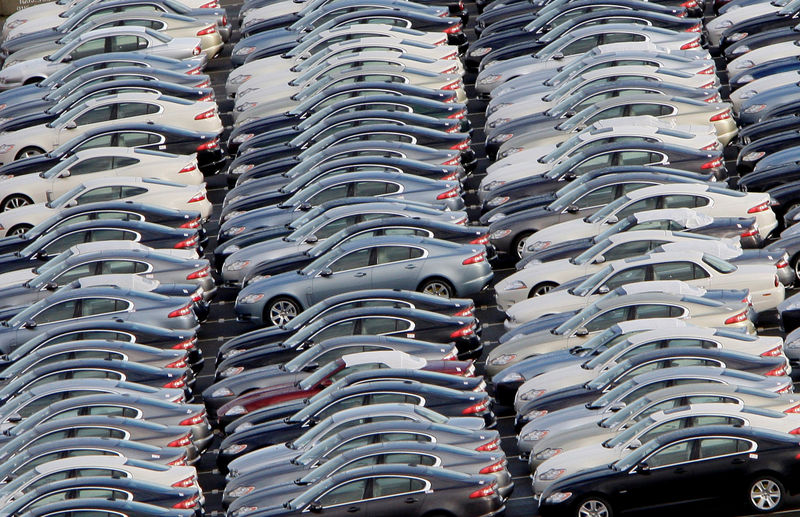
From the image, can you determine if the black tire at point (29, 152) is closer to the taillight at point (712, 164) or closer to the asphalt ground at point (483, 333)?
Answer: the asphalt ground at point (483, 333)

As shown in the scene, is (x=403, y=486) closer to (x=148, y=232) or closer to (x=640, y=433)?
(x=640, y=433)

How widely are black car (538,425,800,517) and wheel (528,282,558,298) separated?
654 centimetres

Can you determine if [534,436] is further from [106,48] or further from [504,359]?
[106,48]

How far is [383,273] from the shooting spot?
3888 centimetres

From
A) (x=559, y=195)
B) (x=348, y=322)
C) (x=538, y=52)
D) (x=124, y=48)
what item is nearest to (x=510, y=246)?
(x=559, y=195)

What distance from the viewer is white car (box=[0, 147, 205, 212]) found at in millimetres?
43125

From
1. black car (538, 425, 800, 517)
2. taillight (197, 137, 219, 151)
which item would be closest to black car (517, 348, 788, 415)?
black car (538, 425, 800, 517)

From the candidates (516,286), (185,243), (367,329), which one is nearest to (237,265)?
(185,243)

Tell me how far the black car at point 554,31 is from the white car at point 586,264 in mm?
8941

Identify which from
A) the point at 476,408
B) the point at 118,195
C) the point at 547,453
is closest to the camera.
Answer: the point at 547,453

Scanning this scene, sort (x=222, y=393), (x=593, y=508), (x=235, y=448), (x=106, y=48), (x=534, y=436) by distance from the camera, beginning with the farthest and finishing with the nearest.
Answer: (x=106, y=48) < (x=222, y=393) < (x=235, y=448) < (x=534, y=436) < (x=593, y=508)

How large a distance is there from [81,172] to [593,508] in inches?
587

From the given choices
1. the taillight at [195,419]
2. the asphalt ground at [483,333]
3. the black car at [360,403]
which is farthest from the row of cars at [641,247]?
the taillight at [195,419]

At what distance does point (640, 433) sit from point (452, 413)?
3148 mm
